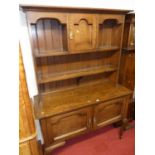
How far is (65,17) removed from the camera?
1.32 m

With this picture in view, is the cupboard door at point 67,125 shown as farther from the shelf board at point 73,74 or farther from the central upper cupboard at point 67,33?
the central upper cupboard at point 67,33

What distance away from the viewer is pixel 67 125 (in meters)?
1.53

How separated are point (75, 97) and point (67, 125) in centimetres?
34

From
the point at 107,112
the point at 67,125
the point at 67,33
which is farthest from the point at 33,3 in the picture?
the point at 107,112

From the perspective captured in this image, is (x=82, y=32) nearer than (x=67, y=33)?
No

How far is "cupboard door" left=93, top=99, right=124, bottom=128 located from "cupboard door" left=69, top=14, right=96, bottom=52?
754 millimetres

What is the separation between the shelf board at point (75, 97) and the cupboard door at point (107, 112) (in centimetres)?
10

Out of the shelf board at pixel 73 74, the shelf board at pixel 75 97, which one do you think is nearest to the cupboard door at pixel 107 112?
the shelf board at pixel 75 97

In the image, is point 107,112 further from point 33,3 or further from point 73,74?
point 33,3

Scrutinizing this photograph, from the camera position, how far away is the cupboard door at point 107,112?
1.64 metres
